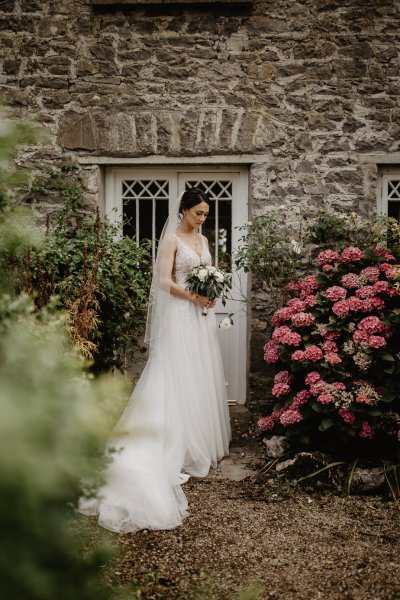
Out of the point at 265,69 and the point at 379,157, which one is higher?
the point at 265,69

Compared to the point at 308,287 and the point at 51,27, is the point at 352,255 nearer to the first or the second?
the point at 308,287

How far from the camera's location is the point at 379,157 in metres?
5.30

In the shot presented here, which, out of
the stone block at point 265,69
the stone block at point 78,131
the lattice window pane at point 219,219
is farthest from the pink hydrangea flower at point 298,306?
the stone block at point 78,131

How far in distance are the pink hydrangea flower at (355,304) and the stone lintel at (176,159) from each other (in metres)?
1.83

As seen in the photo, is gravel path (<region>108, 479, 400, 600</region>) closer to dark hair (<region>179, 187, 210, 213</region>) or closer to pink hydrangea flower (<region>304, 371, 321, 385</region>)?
pink hydrangea flower (<region>304, 371, 321, 385</region>)

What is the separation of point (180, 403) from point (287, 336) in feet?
3.29

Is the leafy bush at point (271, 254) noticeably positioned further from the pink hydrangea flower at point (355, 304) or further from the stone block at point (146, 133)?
the stone block at point (146, 133)

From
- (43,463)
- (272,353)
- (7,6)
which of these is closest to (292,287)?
(272,353)

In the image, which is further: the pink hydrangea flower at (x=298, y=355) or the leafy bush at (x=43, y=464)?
the pink hydrangea flower at (x=298, y=355)

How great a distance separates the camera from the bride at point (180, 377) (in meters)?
4.03

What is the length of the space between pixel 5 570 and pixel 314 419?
3698mm

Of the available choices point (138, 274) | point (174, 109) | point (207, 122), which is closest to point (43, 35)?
point (174, 109)

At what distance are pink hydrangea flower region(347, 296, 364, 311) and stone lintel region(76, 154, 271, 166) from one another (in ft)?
5.99

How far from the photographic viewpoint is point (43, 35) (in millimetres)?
5270
